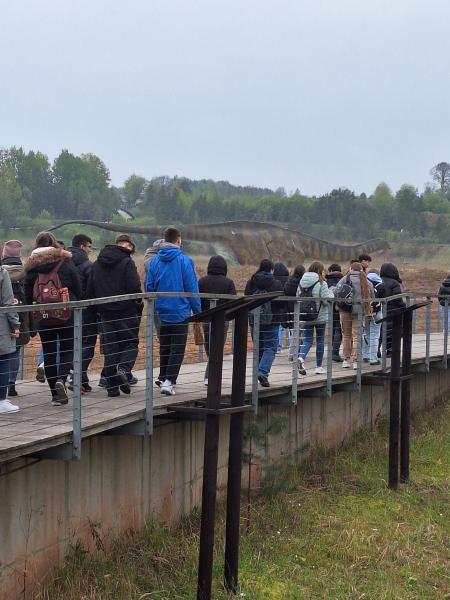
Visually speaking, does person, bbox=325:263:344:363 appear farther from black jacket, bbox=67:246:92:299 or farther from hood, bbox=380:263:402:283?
black jacket, bbox=67:246:92:299

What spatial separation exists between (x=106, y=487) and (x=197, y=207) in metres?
54.9

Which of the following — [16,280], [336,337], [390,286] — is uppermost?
[16,280]

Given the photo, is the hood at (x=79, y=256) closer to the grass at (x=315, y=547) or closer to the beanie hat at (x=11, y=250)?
the beanie hat at (x=11, y=250)

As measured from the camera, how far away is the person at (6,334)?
27.5 feet

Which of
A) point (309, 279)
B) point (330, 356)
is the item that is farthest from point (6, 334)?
point (309, 279)

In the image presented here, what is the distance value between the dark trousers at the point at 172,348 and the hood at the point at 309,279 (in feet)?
12.2

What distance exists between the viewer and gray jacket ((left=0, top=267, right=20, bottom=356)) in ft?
27.5

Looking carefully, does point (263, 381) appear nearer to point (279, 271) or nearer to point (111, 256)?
point (111, 256)

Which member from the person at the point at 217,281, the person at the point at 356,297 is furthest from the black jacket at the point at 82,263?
the person at the point at 356,297

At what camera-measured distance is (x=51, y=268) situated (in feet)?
30.4

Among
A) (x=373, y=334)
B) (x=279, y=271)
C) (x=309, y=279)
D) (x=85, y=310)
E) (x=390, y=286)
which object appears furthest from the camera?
(x=279, y=271)

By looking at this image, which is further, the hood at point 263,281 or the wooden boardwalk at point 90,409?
the hood at point 263,281

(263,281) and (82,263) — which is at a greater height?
(82,263)

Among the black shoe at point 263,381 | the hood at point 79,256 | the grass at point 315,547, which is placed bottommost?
the grass at point 315,547
